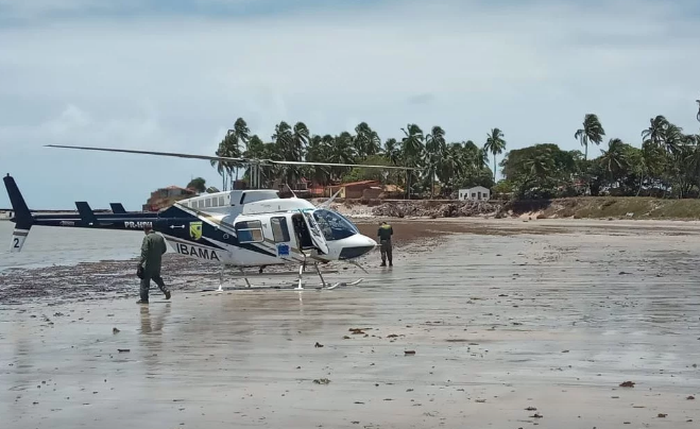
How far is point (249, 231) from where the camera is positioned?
71.0 ft

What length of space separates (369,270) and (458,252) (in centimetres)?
923

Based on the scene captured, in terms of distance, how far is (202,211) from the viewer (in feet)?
73.1

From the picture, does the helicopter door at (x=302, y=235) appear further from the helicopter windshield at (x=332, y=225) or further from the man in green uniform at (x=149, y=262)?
the man in green uniform at (x=149, y=262)

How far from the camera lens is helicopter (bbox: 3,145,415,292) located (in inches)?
837

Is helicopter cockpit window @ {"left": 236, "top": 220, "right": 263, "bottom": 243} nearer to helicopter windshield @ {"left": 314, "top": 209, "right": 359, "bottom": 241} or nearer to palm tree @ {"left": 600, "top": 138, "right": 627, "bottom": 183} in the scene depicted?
helicopter windshield @ {"left": 314, "top": 209, "right": 359, "bottom": 241}

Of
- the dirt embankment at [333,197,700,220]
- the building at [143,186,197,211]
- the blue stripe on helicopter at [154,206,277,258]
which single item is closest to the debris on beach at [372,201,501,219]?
the dirt embankment at [333,197,700,220]

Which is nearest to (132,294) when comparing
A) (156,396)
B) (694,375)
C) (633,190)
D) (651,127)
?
(156,396)

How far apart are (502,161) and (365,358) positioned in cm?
14470

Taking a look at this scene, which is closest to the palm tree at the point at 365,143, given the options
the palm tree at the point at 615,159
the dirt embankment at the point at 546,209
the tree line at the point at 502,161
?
the tree line at the point at 502,161

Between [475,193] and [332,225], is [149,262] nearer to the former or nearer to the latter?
[332,225]

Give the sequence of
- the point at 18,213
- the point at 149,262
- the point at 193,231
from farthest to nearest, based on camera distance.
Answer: the point at 18,213
the point at 193,231
the point at 149,262

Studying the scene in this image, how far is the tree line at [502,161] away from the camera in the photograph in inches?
4213

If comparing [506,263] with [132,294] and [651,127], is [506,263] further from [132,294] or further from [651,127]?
[651,127]

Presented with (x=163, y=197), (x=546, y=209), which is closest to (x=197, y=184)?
(x=163, y=197)
